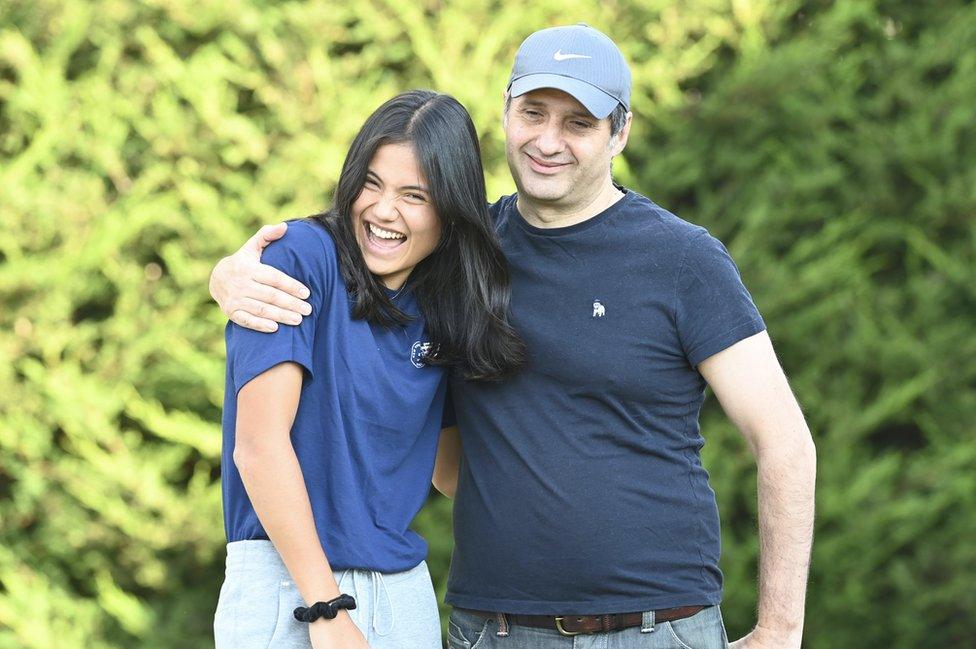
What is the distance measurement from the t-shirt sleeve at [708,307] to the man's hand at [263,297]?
0.79 meters

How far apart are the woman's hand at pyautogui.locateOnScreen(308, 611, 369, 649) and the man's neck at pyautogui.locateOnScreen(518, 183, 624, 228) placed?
958mm

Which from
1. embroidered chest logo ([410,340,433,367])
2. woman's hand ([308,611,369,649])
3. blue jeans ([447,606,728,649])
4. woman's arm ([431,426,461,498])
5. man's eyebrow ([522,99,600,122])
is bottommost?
blue jeans ([447,606,728,649])

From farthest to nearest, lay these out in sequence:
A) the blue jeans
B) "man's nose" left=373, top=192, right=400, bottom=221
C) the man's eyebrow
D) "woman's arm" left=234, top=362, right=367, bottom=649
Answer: the man's eyebrow < the blue jeans < "man's nose" left=373, top=192, right=400, bottom=221 < "woman's arm" left=234, top=362, right=367, bottom=649

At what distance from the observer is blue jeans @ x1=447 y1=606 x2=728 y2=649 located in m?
2.49

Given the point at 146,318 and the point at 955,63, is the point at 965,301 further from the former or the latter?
the point at 146,318

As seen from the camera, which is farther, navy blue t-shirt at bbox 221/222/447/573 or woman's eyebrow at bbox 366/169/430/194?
woman's eyebrow at bbox 366/169/430/194

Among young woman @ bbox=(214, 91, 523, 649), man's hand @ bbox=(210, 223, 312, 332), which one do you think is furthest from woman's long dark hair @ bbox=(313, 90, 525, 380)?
man's hand @ bbox=(210, 223, 312, 332)

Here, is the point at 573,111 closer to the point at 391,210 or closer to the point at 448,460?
the point at 391,210

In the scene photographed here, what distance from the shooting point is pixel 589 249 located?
259cm

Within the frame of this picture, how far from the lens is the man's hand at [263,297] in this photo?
2.18m

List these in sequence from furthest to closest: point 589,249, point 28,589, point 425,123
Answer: point 28,589 < point 589,249 < point 425,123

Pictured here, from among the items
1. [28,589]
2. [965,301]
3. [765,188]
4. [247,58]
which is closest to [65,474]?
[28,589]

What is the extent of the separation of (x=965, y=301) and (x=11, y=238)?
3.53 metres

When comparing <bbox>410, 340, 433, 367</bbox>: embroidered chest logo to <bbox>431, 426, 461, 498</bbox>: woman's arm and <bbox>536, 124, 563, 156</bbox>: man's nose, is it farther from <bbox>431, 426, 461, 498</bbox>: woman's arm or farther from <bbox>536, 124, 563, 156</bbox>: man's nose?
<bbox>536, 124, 563, 156</bbox>: man's nose
